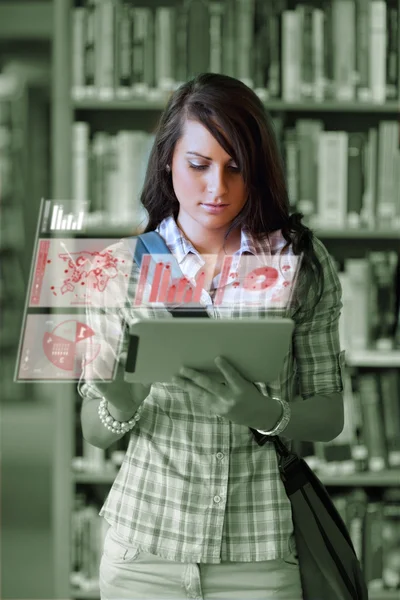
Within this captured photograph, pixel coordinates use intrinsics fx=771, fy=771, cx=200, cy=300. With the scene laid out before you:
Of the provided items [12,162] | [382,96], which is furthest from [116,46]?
[12,162]

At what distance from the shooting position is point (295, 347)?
107 centimetres

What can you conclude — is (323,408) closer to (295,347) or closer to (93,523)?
(295,347)

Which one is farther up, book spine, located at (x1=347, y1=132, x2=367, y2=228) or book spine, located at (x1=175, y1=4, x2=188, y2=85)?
book spine, located at (x1=175, y1=4, x2=188, y2=85)

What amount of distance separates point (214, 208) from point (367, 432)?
54.9 inches

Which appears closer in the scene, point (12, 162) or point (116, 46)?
point (116, 46)

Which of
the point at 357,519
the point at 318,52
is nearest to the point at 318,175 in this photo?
the point at 318,52

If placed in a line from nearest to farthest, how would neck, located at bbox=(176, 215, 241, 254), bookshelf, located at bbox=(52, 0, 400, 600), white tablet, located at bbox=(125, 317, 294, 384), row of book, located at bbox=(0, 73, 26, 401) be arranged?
white tablet, located at bbox=(125, 317, 294, 384) → neck, located at bbox=(176, 215, 241, 254) → bookshelf, located at bbox=(52, 0, 400, 600) → row of book, located at bbox=(0, 73, 26, 401)

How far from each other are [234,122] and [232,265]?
19 cm

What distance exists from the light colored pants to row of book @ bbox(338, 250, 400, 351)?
4.27 ft

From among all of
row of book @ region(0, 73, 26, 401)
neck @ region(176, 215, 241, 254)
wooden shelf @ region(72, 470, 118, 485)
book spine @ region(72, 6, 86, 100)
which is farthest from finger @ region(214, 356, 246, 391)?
row of book @ region(0, 73, 26, 401)

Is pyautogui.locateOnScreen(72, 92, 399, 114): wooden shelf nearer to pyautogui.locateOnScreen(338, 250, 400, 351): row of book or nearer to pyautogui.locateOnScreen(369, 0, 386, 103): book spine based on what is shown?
pyautogui.locateOnScreen(369, 0, 386, 103): book spine

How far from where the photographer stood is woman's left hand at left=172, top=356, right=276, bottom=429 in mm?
906

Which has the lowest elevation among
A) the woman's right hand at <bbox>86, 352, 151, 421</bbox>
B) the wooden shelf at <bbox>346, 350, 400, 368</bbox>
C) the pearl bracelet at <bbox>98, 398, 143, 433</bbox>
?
the wooden shelf at <bbox>346, 350, 400, 368</bbox>

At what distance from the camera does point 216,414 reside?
1000mm
